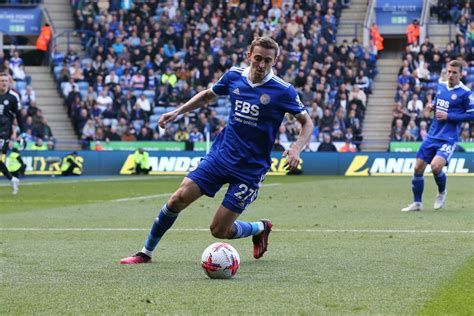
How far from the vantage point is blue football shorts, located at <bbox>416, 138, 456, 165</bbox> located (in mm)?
17797

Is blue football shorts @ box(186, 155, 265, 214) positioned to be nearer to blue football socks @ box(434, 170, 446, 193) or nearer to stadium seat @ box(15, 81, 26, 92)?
blue football socks @ box(434, 170, 446, 193)

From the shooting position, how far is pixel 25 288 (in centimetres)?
837

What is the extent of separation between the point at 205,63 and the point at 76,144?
5.33 meters

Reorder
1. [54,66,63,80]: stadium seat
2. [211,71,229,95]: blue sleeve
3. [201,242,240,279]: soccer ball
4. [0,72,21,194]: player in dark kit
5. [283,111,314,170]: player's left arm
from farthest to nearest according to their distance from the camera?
[54,66,63,80]: stadium seat → [0,72,21,194]: player in dark kit → [211,71,229,95]: blue sleeve → [283,111,314,170]: player's left arm → [201,242,240,279]: soccer ball

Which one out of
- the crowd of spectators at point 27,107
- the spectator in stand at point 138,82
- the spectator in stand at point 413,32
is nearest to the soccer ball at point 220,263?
the crowd of spectators at point 27,107

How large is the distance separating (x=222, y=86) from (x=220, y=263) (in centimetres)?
210

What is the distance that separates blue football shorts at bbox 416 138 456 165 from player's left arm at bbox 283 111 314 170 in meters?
8.01

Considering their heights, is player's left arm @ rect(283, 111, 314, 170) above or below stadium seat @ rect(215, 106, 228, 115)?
above

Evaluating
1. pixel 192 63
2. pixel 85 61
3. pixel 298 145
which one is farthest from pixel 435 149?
pixel 85 61

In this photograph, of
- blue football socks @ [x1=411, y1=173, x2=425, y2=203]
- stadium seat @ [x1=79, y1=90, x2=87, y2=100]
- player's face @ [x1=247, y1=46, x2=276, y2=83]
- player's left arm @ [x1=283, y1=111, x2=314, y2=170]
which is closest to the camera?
player's left arm @ [x1=283, y1=111, x2=314, y2=170]

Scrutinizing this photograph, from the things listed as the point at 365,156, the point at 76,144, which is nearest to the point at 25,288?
the point at 365,156

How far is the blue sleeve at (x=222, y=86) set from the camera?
10398mm

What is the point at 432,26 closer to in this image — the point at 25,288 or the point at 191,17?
the point at 191,17

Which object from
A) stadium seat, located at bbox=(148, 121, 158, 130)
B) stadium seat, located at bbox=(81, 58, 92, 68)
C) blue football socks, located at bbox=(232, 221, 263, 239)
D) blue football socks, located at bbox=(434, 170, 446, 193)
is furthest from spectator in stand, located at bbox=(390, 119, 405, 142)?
blue football socks, located at bbox=(232, 221, 263, 239)
